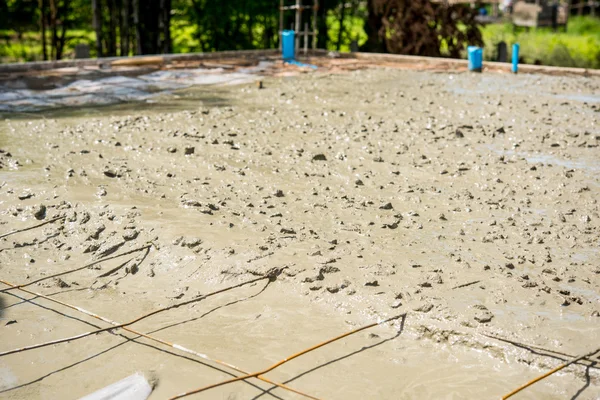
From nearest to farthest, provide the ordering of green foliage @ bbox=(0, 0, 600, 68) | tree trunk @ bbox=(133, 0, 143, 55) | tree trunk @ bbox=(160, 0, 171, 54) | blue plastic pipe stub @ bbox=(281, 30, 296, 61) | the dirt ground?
the dirt ground, blue plastic pipe stub @ bbox=(281, 30, 296, 61), tree trunk @ bbox=(133, 0, 143, 55), tree trunk @ bbox=(160, 0, 171, 54), green foliage @ bbox=(0, 0, 600, 68)

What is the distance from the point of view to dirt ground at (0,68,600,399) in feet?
11.0

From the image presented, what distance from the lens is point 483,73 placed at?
1130 cm

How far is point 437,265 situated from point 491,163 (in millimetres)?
2278

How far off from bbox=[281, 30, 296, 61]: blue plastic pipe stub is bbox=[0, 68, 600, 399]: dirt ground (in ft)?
15.9

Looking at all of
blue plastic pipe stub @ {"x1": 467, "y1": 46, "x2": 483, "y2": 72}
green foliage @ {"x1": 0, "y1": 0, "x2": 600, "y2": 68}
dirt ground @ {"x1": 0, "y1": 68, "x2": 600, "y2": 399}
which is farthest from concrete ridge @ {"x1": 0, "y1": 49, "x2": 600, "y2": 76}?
dirt ground @ {"x1": 0, "y1": 68, "x2": 600, "y2": 399}

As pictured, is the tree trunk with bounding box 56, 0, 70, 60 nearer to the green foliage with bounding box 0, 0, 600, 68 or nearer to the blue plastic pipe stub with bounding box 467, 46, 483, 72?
the green foliage with bounding box 0, 0, 600, 68

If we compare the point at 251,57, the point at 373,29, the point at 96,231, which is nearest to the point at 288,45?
the point at 251,57

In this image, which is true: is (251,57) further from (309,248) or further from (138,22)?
(309,248)

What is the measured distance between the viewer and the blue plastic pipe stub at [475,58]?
11188 mm

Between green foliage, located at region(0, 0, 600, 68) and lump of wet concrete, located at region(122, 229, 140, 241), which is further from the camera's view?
green foliage, located at region(0, 0, 600, 68)

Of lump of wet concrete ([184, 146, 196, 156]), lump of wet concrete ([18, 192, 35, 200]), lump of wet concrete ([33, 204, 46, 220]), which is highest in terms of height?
lump of wet concrete ([184, 146, 196, 156])

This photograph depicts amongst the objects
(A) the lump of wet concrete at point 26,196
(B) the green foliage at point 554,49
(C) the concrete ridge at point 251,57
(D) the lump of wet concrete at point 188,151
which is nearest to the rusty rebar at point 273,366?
(A) the lump of wet concrete at point 26,196

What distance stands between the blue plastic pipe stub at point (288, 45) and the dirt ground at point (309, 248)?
4.84m

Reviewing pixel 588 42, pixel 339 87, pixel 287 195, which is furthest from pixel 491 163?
pixel 588 42
